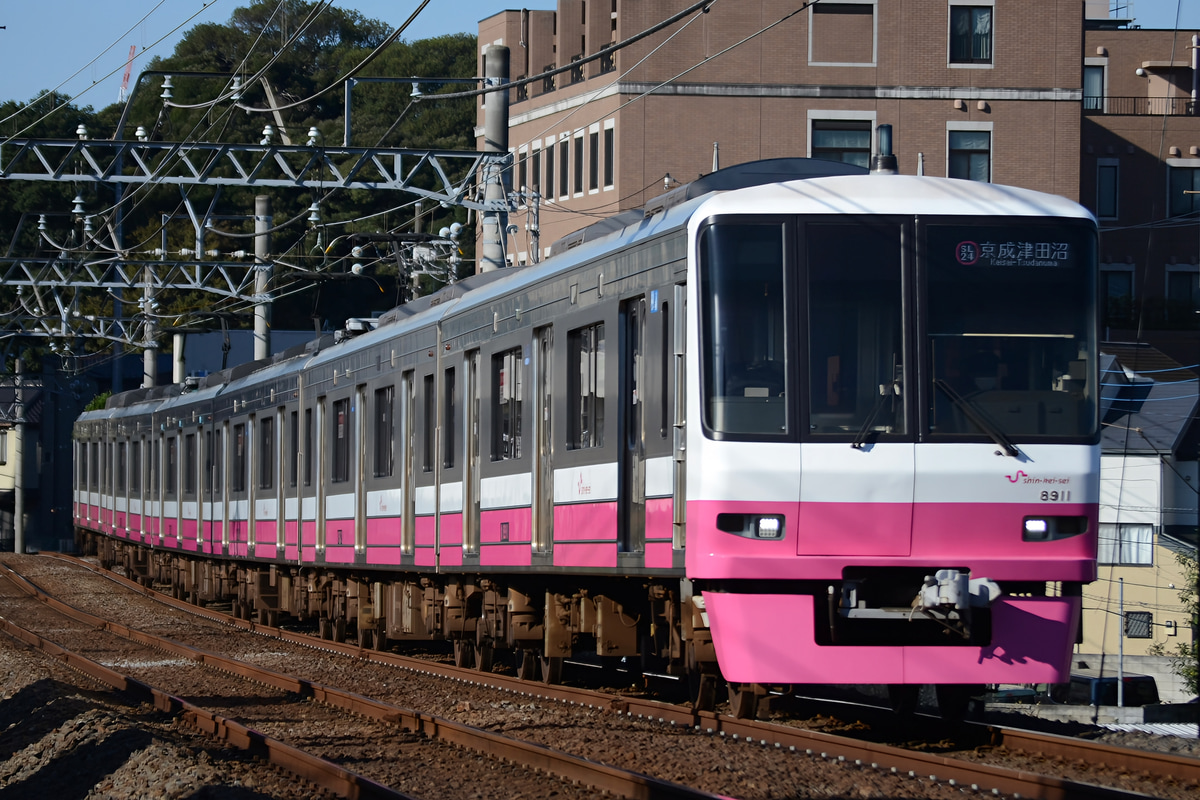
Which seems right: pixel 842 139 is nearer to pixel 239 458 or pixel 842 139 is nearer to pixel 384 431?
pixel 239 458

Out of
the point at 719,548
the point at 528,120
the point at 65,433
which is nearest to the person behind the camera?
the point at 719,548

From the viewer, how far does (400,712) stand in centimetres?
1053

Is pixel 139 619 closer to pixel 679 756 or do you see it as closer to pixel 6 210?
pixel 679 756

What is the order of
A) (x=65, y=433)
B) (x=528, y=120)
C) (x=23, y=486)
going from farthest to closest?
(x=65, y=433) → (x=23, y=486) → (x=528, y=120)

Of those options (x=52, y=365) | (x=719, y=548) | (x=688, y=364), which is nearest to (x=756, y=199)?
(x=688, y=364)

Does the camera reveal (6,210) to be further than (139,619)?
Yes

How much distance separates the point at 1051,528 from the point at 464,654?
7525 millimetres

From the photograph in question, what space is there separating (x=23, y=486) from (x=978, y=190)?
150 feet

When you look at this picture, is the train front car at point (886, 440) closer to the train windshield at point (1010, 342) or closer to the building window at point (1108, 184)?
the train windshield at point (1010, 342)

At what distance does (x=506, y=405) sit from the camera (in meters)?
12.0

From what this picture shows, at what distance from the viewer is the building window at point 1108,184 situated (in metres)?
41.3

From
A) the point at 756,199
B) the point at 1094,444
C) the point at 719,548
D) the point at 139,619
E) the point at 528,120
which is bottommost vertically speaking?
the point at 139,619

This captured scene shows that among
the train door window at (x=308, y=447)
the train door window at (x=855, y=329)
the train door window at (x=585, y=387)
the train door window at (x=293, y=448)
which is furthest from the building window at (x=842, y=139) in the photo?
the train door window at (x=855, y=329)

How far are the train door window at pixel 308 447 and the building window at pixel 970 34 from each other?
71.5ft
